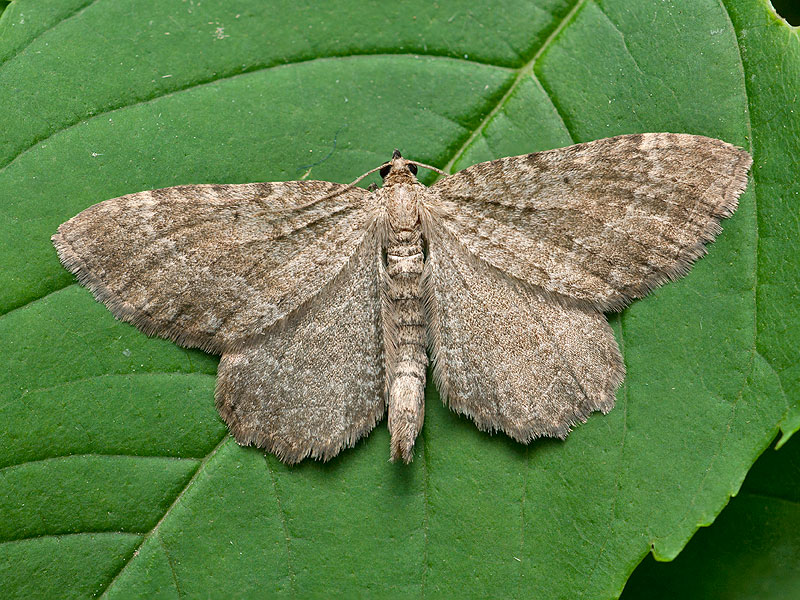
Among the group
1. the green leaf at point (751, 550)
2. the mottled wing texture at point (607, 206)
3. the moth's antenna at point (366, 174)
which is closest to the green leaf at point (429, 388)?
the moth's antenna at point (366, 174)

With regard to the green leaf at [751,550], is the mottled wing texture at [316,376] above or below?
above

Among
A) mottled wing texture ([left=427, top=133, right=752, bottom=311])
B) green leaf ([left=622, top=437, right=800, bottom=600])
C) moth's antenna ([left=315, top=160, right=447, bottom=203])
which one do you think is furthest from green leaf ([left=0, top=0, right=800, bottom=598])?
green leaf ([left=622, top=437, right=800, bottom=600])

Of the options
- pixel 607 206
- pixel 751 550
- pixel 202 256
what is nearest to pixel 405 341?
pixel 202 256

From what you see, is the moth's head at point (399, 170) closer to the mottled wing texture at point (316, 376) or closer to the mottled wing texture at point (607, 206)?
the mottled wing texture at point (607, 206)

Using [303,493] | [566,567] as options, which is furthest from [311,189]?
[566,567]

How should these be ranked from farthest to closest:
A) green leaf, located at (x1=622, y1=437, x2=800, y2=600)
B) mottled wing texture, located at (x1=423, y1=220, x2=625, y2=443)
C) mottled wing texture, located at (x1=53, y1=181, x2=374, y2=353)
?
green leaf, located at (x1=622, y1=437, x2=800, y2=600)
mottled wing texture, located at (x1=423, y1=220, x2=625, y2=443)
mottled wing texture, located at (x1=53, y1=181, x2=374, y2=353)

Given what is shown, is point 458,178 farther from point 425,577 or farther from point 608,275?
point 425,577

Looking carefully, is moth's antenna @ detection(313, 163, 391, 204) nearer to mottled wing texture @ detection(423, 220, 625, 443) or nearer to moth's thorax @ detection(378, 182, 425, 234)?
moth's thorax @ detection(378, 182, 425, 234)
